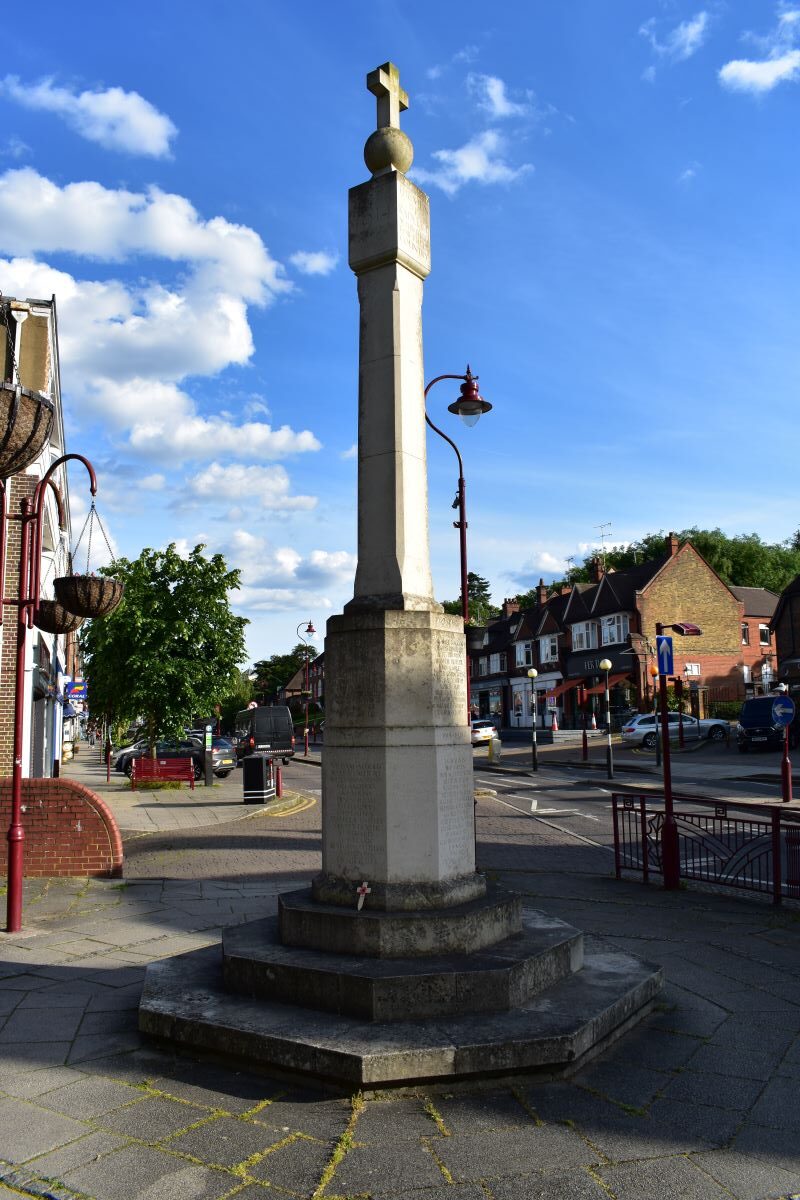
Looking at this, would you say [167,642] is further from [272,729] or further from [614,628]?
[614,628]

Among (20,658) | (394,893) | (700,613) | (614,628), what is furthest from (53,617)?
(700,613)

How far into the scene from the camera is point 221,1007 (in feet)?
16.9

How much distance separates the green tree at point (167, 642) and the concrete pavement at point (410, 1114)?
1939cm

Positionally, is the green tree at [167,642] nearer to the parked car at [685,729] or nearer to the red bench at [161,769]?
the red bench at [161,769]

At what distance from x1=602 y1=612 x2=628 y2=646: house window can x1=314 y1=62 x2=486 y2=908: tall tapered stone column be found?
5178cm

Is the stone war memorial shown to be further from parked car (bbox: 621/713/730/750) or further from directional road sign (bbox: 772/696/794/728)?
parked car (bbox: 621/713/730/750)

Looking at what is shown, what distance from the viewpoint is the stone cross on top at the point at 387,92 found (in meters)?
6.81

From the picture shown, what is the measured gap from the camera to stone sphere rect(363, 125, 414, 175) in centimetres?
675

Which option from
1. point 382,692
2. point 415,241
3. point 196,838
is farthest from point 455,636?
point 196,838

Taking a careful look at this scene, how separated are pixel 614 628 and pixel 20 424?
177 ft

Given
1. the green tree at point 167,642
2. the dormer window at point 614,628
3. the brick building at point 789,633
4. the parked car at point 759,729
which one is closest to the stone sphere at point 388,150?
the green tree at point 167,642

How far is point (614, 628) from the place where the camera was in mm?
57656

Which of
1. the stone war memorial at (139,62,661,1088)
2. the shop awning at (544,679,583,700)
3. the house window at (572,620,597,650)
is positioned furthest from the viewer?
the house window at (572,620,597,650)

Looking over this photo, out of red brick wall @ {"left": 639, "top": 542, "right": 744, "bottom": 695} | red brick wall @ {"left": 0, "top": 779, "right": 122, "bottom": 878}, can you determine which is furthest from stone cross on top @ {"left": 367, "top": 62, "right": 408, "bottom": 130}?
red brick wall @ {"left": 639, "top": 542, "right": 744, "bottom": 695}
